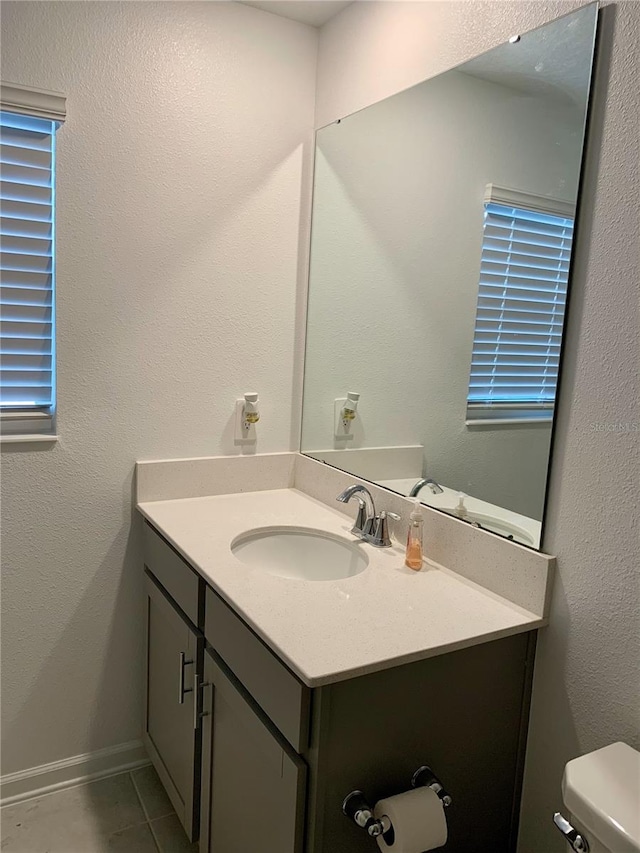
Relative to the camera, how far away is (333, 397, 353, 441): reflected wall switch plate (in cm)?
205

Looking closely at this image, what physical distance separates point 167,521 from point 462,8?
4.93ft

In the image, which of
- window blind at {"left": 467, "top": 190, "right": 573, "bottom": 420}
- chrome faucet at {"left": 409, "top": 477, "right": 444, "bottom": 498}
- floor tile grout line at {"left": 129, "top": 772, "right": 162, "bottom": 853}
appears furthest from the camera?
floor tile grout line at {"left": 129, "top": 772, "right": 162, "bottom": 853}

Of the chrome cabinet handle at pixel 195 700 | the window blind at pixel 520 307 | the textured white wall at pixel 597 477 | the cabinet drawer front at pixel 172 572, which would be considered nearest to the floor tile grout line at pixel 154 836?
the chrome cabinet handle at pixel 195 700

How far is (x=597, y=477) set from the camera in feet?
4.05

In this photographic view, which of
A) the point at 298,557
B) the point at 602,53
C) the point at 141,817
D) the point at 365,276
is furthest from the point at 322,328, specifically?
the point at 141,817

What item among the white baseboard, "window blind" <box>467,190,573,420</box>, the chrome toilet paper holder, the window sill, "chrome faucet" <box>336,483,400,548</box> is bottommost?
the white baseboard

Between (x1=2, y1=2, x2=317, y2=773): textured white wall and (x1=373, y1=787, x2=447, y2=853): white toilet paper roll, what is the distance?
115cm

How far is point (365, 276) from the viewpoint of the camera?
1967 mm

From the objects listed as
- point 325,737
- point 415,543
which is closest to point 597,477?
point 415,543

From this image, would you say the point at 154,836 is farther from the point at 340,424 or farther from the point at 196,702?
the point at 340,424

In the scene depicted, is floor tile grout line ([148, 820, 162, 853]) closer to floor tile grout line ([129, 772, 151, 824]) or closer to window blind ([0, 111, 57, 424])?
floor tile grout line ([129, 772, 151, 824])

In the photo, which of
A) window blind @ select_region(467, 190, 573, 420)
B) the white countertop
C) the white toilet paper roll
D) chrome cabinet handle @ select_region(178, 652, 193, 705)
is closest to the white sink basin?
the white countertop

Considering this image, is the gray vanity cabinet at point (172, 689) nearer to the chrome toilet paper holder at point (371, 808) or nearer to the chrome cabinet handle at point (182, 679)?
the chrome cabinet handle at point (182, 679)

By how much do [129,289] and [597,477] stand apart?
4.50ft
